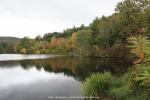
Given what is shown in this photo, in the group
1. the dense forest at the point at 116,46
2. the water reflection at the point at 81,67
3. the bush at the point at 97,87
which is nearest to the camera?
the dense forest at the point at 116,46

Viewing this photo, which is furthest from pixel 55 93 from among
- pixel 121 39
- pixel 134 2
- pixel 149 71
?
pixel 121 39

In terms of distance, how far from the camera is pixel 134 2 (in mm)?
35312

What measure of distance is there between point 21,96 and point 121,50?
50.2m

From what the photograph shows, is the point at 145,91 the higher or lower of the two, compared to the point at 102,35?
lower

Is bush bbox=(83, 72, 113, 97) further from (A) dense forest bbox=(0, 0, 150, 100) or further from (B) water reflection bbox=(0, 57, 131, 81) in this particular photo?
(B) water reflection bbox=(0, 57, 131, 81)

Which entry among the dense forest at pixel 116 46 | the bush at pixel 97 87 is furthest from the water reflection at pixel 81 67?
the bush at pixel 97 87

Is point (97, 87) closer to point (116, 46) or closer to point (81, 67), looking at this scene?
point (81, 67)

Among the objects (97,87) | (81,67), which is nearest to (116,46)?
(81,67)

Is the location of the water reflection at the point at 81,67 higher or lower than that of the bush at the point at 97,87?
lower

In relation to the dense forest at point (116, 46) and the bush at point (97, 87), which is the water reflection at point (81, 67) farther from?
the bush at point (97, 87)

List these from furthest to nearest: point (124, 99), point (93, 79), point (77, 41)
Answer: point (77, 41), point (93, 79), point (124, 99)

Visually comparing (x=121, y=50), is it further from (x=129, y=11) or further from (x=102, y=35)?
(x=129, y=11)

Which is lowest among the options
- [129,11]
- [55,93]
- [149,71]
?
[55,93]

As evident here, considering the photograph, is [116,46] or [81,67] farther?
[116,46]
